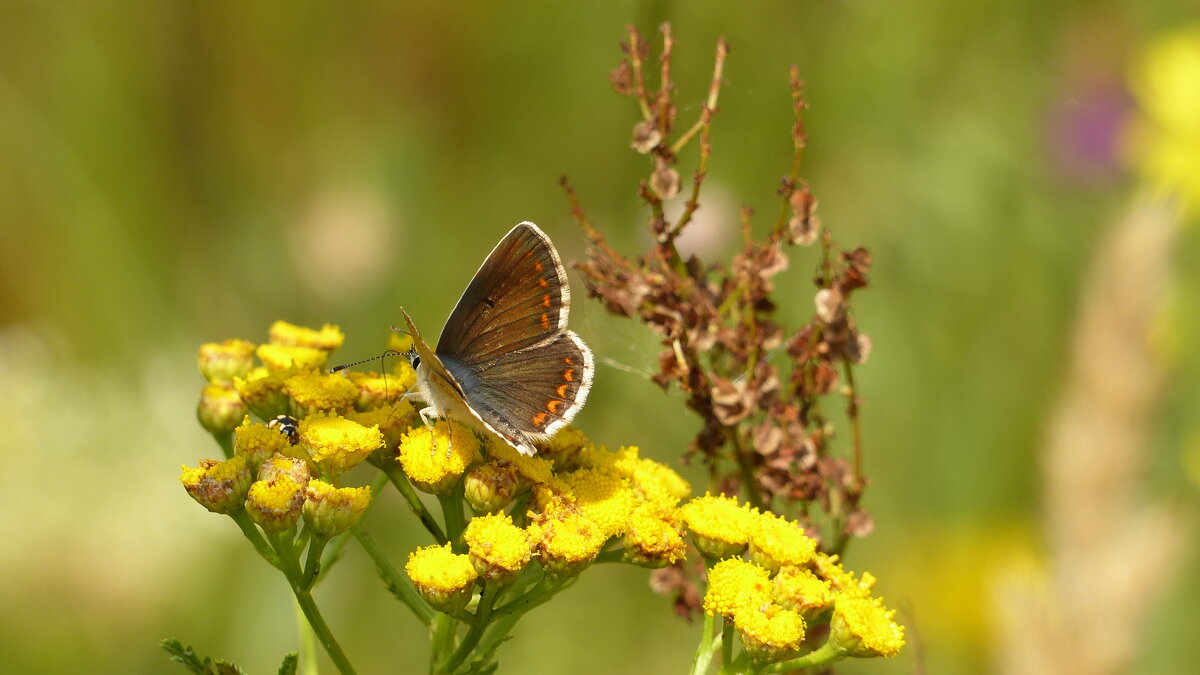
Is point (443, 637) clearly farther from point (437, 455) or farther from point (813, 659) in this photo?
point (813, 659)

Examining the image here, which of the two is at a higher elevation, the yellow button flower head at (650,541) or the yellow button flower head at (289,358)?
the yellow button flower head at (289,358)

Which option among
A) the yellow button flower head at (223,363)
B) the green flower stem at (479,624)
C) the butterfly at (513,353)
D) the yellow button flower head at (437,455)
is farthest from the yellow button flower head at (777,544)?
the yellow button flower head at (223,363)

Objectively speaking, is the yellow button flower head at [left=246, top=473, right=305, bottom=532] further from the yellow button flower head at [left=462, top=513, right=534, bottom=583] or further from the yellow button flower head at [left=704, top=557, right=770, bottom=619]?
the yellow button flower head at [left=704, top=557, right=770, bottom=619]

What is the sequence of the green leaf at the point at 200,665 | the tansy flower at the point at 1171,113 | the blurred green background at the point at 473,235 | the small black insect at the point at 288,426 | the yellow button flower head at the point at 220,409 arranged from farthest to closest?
1. the tansy flower at the point at 1171,113
2. the blurred green background at the point at 473,235
3. the yellow button flower head at the point at 220,409
4. the small black insect at the point at 288,426
5. the green leaf at the point at 200,665

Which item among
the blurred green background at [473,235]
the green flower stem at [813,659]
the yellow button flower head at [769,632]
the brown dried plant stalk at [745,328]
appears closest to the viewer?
the yellow button flower head at [769,632]

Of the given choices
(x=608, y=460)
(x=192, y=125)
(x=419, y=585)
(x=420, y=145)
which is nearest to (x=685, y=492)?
(x=608, y=460)

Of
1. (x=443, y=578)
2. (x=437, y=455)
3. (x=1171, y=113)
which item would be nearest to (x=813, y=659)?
(x=443, y=578)

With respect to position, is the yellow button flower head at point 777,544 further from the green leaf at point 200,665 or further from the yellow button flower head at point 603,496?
the green leaf at point 200,665
